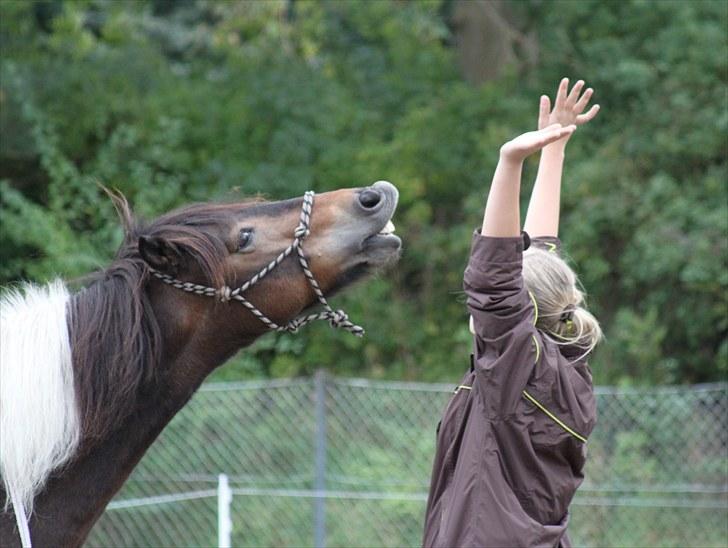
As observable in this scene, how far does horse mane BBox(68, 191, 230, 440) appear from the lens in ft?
9.33

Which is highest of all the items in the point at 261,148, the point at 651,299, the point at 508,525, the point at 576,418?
the point at 576,418

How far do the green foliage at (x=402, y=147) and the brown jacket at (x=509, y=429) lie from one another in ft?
17.7

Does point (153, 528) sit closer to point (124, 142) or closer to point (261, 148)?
point (124, 142)

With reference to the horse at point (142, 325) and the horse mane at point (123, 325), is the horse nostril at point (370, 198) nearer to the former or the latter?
the horse at point (142, 325)

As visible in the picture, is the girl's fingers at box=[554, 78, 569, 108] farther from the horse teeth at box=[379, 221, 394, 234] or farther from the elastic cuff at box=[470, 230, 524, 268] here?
the elastic cuff at box=[470, 230, 524, 268]

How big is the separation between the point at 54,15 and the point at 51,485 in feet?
32.6

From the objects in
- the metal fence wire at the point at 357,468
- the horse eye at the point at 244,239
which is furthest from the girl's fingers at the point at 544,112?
the metal fence wire at the point at 357,468

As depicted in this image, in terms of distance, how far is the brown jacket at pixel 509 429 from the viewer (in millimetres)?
2377

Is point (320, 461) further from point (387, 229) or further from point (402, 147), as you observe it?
point (402, 147)

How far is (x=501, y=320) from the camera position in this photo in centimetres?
237

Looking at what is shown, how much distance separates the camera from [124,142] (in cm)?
915

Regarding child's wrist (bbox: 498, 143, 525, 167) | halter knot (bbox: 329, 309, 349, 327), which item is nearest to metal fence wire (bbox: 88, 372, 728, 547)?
halter knot (bbox: 329, 309, 349, 327)

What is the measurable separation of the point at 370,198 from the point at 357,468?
4081mm

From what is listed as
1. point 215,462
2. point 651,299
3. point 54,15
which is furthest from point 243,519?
point 54,15
